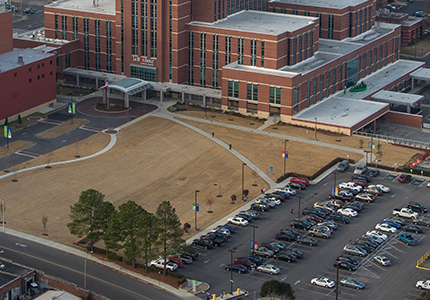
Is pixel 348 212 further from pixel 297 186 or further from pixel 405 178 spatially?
pixel 405 178

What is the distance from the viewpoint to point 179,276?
14262 cm

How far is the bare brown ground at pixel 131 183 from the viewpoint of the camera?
166 m

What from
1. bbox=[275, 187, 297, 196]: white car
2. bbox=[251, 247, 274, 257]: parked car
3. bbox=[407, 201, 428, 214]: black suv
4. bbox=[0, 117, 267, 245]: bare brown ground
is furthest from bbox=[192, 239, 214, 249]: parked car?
bbox=[407, 201, 428, 214]: black suv

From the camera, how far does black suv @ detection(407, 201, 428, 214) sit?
169m

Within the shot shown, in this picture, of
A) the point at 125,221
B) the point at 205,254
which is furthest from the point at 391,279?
the point at 125,221

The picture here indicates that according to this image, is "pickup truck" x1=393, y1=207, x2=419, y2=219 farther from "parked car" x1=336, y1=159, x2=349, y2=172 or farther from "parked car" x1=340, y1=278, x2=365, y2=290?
"parked car" x1=340, y1=278, x2=365, y2=290

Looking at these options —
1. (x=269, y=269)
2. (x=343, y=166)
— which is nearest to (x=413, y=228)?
(x=343, y=166)

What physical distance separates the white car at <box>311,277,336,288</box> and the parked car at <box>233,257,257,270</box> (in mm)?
10380

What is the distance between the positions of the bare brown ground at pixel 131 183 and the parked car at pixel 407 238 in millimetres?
31674

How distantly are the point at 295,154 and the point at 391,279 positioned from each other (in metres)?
57.8

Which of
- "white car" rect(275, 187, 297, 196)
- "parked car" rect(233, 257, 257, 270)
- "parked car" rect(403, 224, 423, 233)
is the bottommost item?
"parked car" rect(233, 257, 257, 270)

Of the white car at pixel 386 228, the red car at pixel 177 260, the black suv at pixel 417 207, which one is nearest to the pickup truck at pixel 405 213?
the black suv at pixel 417 207

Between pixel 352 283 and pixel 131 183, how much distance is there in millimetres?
56731

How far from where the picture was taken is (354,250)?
498 ft
